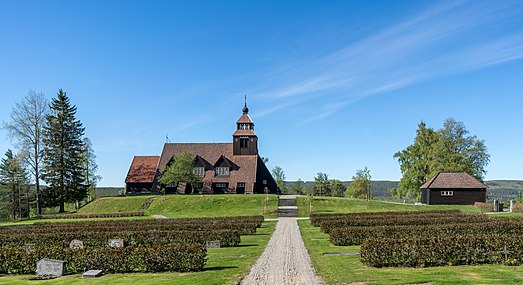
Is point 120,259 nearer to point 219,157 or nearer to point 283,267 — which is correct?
point 283,267

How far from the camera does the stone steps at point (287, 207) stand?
56250 mm

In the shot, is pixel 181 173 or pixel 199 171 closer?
pixel 181 173

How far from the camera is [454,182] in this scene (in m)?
64.6

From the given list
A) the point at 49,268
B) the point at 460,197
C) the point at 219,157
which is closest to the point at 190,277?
the point at 49,268

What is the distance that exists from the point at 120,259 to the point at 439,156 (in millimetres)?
69040

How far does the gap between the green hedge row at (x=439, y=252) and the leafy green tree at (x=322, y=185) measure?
84324mm

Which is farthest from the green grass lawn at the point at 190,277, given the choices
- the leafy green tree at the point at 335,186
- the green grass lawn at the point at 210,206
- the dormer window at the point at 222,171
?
the leafy green tree at the point at 335,186

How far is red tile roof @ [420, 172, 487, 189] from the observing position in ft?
210

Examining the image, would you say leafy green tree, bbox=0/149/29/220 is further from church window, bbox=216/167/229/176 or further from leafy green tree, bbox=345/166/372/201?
leafy green tree, bbox=345/166/372/201

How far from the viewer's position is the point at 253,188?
76.2 meters

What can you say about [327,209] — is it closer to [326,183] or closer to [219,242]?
[219,242]

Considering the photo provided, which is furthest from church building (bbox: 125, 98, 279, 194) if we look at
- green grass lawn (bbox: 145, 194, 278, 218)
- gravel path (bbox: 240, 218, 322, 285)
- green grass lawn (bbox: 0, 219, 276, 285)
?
green grass lawn (bbox: 0, 219, 276, 285)

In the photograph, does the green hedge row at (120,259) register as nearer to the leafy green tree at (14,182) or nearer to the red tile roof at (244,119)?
the leafy green tree at (14,182)

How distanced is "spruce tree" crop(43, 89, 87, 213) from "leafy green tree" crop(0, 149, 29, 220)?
4.11 meters
